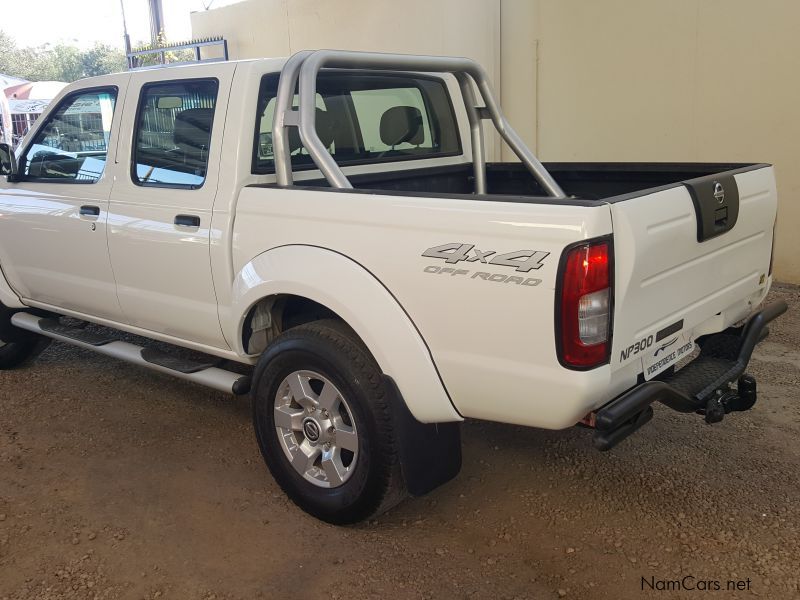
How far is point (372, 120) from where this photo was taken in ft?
12.6

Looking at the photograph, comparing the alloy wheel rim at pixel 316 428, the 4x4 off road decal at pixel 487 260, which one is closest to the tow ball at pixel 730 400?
the 4x4 off road decal at pixel 487 260

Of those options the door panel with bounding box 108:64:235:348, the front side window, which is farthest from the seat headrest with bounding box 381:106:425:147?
the front side window

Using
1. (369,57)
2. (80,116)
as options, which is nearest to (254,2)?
(80,116)

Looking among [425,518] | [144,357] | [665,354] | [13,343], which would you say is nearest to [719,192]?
[665,354]

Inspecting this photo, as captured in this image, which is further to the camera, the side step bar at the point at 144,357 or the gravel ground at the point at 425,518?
the side step bar at the point at 144,357

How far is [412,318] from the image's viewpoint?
8.25 ft

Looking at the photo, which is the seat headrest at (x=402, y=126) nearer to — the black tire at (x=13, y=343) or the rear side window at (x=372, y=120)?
the rear side window at (x=372, y=120)

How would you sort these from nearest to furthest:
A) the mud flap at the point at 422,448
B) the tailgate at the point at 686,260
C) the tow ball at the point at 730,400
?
the tailgate at the point at 686,260
the mud flap at the point at 422,448
the tow ball at the point at 730,400

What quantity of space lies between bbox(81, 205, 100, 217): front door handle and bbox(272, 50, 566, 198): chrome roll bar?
1.22 metres

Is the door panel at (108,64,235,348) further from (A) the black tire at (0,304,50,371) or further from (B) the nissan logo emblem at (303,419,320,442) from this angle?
(A) the black tire at (0,304,50,371)

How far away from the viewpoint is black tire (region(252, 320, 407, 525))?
2.66 meters

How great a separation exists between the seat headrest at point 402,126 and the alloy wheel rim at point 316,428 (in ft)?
5.03

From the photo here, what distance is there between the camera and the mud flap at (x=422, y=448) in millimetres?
2627

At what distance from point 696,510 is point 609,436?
0.94 metres
